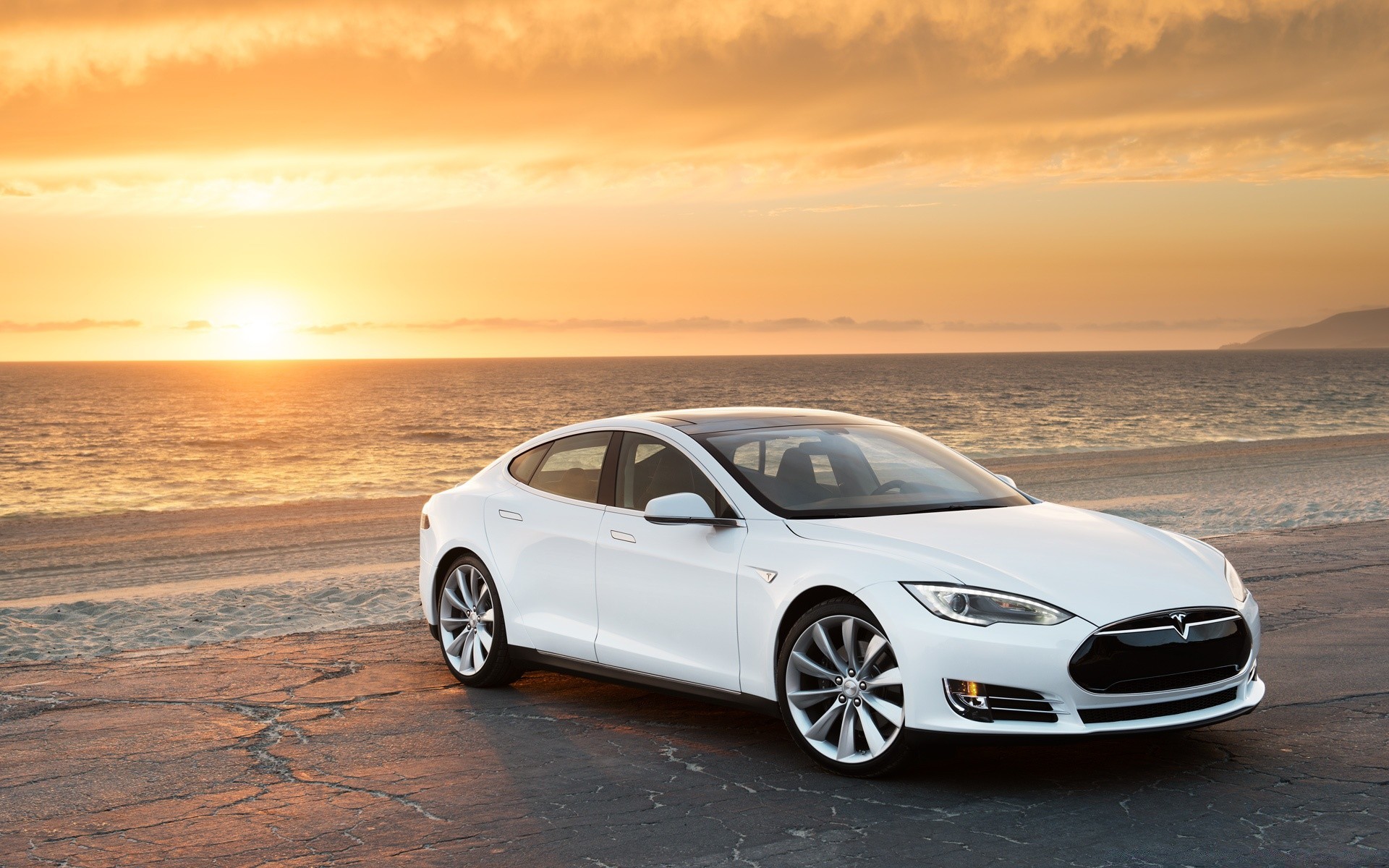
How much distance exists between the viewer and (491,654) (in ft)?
25.0

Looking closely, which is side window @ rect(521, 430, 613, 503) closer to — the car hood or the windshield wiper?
the car hood

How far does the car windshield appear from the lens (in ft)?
20.8

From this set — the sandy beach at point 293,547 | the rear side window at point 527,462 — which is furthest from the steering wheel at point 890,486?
the sandy beach at point 293,547

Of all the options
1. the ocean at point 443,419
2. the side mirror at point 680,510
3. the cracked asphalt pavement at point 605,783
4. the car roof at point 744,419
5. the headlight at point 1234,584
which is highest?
the car roof at point 744,419

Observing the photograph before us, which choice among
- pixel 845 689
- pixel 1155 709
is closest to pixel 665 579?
pixel 845 689

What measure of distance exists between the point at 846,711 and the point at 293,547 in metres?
15.2

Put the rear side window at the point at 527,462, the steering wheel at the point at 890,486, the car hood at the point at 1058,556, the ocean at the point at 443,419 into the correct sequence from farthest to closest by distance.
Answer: the ocean at the point at 443,419
the rear side window at the point at 527,462
the steering wheel at the point at 890,486
the car hood at the point at 1058,556

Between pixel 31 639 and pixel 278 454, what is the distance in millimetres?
46293

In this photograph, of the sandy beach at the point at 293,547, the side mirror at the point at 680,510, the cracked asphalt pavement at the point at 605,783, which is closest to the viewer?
the cracked asphalt pavement at the point at 605,783

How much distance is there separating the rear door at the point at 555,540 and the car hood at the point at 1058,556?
149cm

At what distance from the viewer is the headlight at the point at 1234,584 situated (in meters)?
5.71

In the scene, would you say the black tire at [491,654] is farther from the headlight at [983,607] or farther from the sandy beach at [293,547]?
the sandy beach at [293,547]

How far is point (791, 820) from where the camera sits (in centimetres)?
506

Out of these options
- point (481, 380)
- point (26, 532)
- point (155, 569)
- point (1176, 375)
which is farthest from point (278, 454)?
point (1176, 375)
